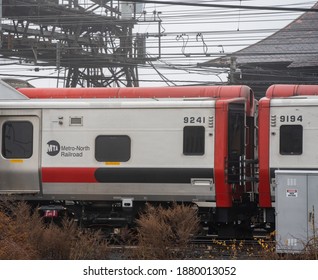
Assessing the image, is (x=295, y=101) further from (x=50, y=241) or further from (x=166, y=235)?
(x=50, y=241)

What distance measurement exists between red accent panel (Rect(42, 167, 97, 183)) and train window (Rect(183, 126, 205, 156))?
2345 mm

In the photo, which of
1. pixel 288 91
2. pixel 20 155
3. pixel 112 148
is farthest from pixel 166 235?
pixel 288 91

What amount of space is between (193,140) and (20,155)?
14.2 feet

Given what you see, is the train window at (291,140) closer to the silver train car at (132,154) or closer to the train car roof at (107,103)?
the silver train car at (132,154)

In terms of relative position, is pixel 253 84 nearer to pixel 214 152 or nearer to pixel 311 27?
pixel 311 27

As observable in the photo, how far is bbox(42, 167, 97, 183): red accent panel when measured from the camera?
18.5 m

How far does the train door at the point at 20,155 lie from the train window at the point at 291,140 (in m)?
5.96

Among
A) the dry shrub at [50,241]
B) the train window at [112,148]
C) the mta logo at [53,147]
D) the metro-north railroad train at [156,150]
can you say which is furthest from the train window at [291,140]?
the mta logo at [53,147]

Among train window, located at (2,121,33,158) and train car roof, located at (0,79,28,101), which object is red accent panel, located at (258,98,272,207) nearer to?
train window, located at (2,121,33,158)

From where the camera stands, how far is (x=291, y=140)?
702 inches

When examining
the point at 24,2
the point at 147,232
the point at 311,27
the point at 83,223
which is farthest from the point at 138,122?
the point at 311,27

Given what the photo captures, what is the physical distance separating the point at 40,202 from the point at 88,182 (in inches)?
59.9

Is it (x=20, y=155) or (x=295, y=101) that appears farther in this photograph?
(x=20, y=155)

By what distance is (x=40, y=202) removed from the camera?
19250 millimetres
